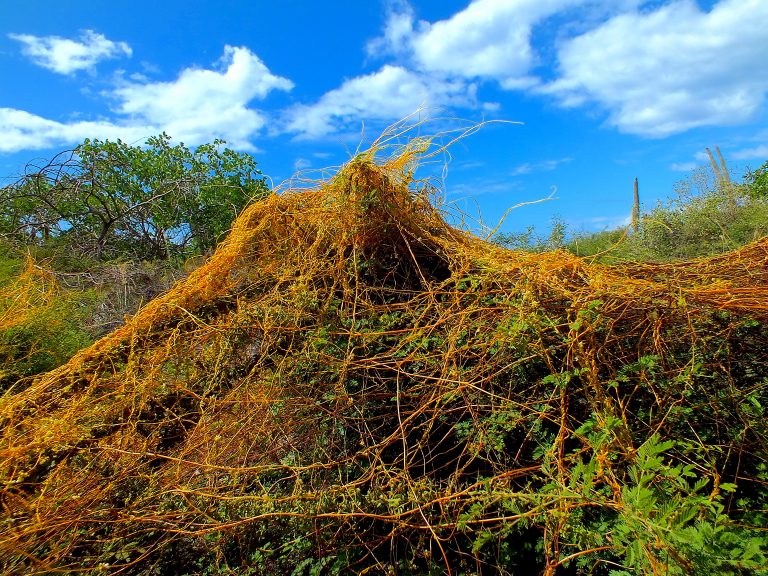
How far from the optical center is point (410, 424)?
2711 millimetres

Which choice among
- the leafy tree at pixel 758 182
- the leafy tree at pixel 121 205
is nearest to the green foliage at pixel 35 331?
the leafy tree at pixel 121 205

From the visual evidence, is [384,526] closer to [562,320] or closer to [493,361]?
[493,361]

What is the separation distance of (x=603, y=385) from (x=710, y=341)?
0.66 m

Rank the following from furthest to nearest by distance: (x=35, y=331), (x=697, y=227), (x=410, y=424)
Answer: (x=697, y=227)
(x=35, y=331)
(x=410, y=424)

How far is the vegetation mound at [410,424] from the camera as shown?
2.04 metres

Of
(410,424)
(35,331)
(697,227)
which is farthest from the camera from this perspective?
(697,227)

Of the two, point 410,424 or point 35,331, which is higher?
point 35,331

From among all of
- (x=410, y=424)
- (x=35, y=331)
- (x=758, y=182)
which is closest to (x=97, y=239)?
(x=35, y=331)

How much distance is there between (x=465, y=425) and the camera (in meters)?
2.53

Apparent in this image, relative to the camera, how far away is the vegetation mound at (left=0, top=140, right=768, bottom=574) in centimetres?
204

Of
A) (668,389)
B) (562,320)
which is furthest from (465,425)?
(668,389)

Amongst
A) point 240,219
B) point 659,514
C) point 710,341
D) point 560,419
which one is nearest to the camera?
point 659,514

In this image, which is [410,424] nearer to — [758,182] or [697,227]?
[697,227]

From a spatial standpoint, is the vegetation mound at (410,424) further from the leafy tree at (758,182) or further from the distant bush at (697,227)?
the leafy tree at (758,182)
